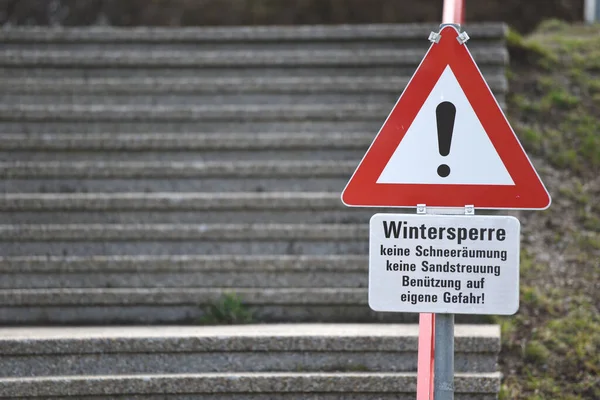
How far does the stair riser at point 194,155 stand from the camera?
16.0 ft

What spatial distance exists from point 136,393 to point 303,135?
194 centimetres

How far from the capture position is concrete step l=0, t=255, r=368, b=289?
13.7ft

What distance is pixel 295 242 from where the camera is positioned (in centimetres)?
437

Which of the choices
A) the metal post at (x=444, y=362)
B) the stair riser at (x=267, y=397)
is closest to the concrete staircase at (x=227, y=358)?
the stair riser at (x=267, y=397)

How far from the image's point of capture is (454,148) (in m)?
2.45

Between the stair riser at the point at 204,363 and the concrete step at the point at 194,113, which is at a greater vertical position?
the concrete step at the point at 194,113

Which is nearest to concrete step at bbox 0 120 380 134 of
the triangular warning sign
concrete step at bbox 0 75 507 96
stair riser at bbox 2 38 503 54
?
concrete step at bbox 0 75 507 96

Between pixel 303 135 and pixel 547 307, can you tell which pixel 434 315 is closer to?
pixel 547 307

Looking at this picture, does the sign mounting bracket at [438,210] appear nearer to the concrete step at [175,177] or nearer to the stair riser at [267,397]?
the stair riser at [267,397]

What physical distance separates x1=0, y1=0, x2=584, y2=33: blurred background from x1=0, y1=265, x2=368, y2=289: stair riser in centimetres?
411

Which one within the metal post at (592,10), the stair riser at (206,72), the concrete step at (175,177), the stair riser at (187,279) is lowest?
the stair riser at (187,279)

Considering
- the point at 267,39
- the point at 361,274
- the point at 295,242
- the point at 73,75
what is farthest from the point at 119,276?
the point at 267,39

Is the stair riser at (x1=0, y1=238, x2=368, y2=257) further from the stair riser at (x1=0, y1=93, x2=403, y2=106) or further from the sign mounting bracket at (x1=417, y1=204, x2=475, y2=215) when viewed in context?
the sign mounting bracket at (x1=417, y1=204, x2=475, y2=215)

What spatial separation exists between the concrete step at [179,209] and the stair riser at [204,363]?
1031 mm
